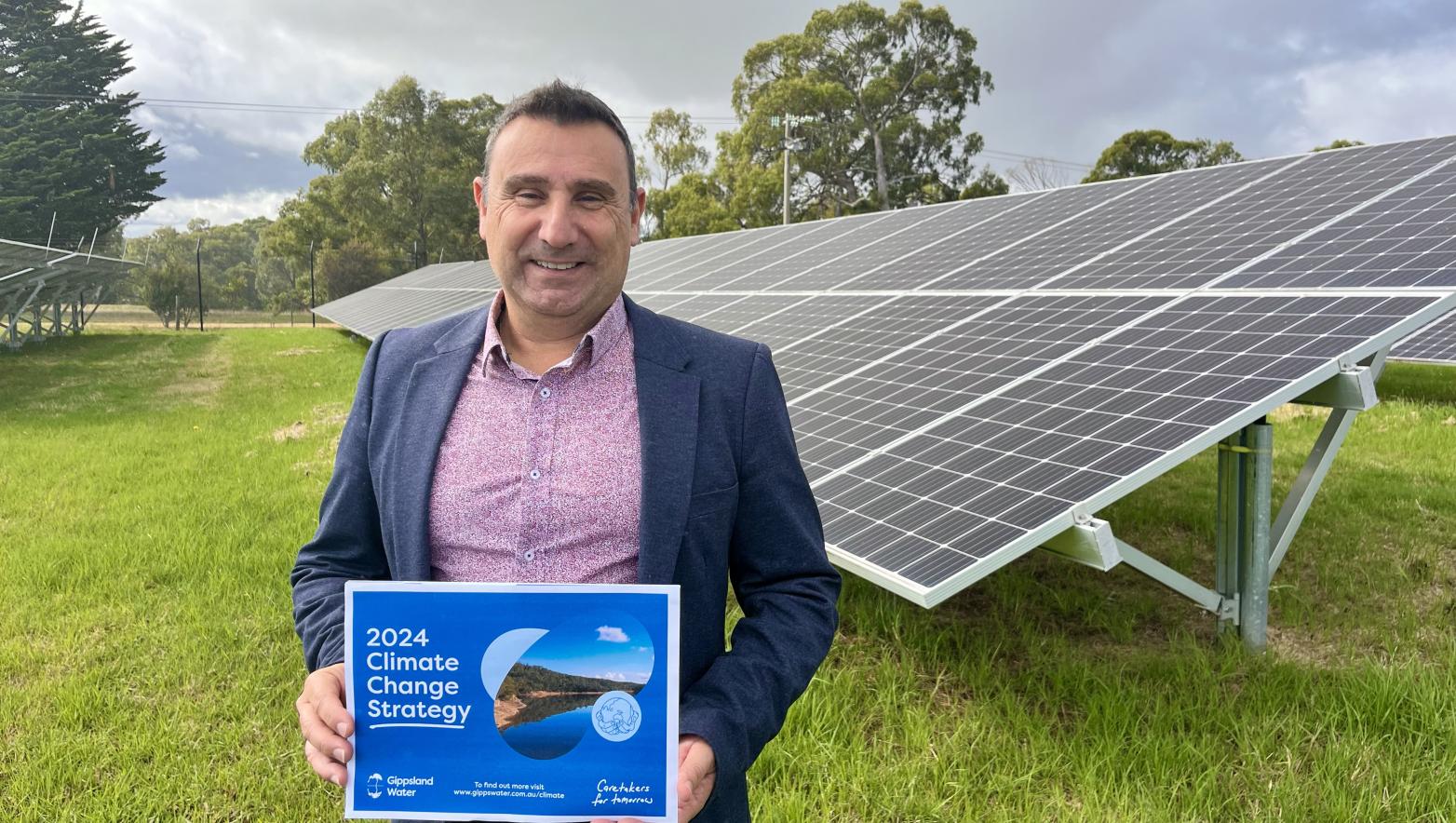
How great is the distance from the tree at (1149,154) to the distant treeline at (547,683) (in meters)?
39.6

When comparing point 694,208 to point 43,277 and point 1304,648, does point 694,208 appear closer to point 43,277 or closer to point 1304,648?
point 43,277

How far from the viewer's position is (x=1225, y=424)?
11.1 feet

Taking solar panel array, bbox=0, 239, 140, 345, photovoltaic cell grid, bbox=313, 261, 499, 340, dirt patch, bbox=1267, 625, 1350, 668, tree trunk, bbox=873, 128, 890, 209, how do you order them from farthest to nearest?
1. tree trunk, bbox=873, 128, 890, 209
2. photovoltaic cell grid, bbox=313, 261, 499, 340
3. solar panel array, bbox=0, 239, 140, 345
4. dirt patch, bbox=1267, 625, 1350, 668

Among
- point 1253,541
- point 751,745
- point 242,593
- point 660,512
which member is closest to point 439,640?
point 660,512

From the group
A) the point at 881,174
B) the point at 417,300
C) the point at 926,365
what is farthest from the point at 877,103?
the point at 926,365

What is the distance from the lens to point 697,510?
4.92 feet

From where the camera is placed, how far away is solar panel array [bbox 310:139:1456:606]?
3490 millimetres

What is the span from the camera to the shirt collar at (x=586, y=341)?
1.56 metres

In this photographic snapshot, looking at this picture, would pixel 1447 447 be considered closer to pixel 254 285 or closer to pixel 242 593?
pixel 242 593

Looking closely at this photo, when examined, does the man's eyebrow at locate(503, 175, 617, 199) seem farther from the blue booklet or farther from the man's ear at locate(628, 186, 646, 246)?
the blue booklet

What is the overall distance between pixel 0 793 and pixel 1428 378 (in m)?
16.2

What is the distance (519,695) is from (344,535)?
0.64 m

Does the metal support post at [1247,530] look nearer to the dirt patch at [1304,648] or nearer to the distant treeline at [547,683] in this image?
the dirt patch at [1304,648]

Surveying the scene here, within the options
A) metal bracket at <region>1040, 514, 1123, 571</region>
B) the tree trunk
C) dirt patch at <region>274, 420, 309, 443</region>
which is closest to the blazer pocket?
metal bracket at <region>1040, 514, 1123, 571</region>
